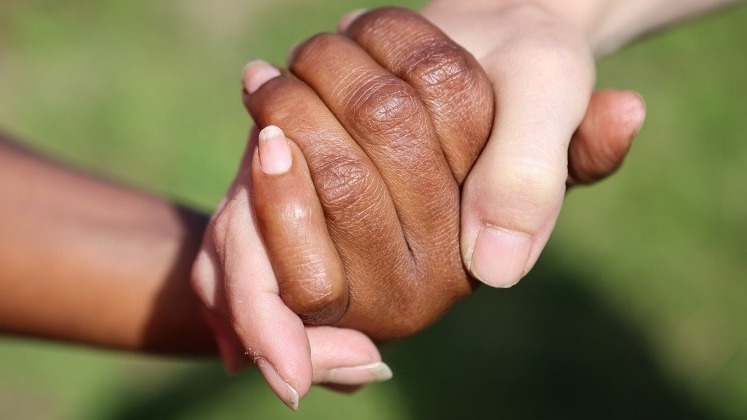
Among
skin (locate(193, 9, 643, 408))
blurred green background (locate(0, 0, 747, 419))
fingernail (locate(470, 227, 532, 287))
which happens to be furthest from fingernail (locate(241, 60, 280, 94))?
blurred green background (locate(0, 0, 747, 419))

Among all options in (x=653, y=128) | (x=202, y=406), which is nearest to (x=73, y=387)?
(x=202, y=406)

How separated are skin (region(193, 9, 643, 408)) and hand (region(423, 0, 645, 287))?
0.04 m

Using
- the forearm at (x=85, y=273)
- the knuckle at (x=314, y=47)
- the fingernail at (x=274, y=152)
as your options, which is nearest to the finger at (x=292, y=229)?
the fingernail at (x=274, y=152)

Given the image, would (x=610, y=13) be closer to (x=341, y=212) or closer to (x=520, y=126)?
(x=520, y=126)

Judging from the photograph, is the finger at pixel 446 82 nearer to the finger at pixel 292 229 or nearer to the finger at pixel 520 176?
the finger at pixel 520 176

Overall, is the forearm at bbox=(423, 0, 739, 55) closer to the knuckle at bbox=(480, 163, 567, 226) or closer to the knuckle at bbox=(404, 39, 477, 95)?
the knuckle at bbox=(404, 39, 477, 95)

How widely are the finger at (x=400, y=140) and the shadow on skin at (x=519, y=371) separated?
178 cm

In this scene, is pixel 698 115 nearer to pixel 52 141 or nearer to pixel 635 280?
pixel 635 280

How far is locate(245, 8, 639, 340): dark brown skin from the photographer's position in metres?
1.45

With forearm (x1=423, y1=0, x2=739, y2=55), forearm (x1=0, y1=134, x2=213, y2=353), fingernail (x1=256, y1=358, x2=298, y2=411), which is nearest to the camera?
fingernail (x1=256, y1=358, x2=298, y2=411)

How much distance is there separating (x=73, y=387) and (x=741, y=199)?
2.95 metres

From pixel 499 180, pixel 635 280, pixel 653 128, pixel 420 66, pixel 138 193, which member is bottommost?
pixel 635 280

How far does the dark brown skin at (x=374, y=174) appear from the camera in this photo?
1.45m

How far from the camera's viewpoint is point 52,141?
446cm
